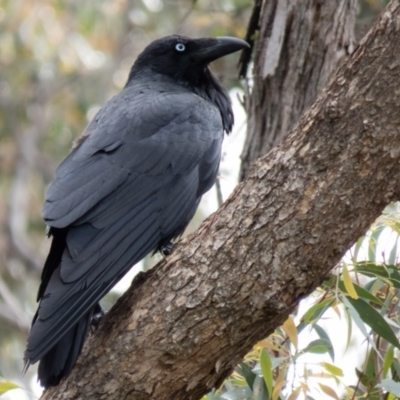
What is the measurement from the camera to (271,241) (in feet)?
10.7

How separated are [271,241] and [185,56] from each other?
231 cm

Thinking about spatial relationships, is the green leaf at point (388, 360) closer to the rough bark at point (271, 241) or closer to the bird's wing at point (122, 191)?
the rough bark at point (271, 241)

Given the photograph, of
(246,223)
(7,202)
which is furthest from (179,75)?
(7,202)

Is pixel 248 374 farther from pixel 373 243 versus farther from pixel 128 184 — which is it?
pixel 128 184

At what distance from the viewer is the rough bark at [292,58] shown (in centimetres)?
486

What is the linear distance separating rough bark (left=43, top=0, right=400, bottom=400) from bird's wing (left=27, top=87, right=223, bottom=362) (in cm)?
31

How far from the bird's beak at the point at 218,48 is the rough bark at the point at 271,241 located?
1.92 m

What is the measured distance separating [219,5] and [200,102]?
444 cm

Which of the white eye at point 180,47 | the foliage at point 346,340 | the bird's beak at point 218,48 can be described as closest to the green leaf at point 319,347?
the foliage at point 346,340

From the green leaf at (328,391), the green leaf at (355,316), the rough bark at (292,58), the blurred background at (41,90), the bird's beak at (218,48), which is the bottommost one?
the green leaf at (328,391)

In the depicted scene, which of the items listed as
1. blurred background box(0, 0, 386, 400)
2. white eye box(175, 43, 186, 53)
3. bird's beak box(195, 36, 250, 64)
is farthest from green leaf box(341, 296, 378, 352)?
blurred background box(0, 0, 386, 400)

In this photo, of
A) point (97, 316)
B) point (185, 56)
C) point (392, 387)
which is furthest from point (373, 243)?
point (185, 56)

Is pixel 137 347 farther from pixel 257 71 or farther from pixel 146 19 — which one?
pixel 146 19

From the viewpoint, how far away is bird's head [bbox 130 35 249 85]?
5.21m
